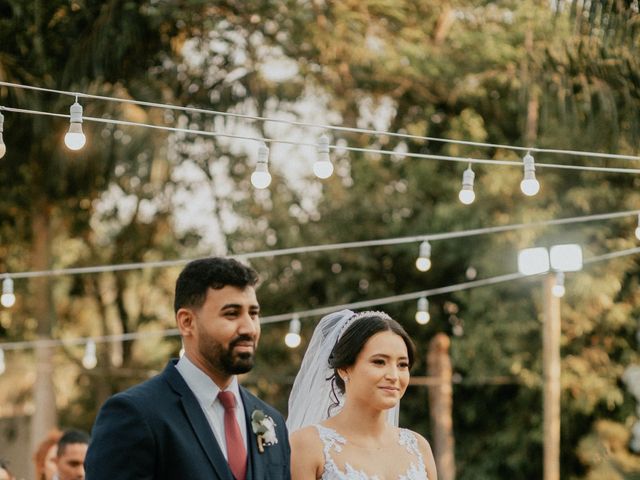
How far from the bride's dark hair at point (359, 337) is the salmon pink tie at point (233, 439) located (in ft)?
4.23

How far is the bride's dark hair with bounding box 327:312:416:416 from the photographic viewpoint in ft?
14.9

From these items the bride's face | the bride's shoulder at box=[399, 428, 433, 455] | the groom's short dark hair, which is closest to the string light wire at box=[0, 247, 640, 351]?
the bride's shoulder at box=[399, 428, 433, 455]

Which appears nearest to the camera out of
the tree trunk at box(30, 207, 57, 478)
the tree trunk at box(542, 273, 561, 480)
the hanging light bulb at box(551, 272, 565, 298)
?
the hanging light bulb at box(551, 272, 565, 298)

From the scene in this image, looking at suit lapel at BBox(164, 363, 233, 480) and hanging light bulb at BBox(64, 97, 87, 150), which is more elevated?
hanging light bulb at BBox(64, 97, 87, 150)

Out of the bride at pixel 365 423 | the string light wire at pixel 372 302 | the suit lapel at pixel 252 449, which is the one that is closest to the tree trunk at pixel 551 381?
the string light wire at pixel 372 302

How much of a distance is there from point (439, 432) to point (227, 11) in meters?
6.18

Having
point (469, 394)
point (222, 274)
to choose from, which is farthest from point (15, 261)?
point (222, 274)

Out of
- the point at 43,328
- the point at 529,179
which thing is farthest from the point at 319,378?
the point at 43,328

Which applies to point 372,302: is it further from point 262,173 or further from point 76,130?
point 76,130

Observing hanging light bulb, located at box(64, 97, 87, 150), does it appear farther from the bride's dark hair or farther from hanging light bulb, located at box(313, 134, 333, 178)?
the bride's dark hair

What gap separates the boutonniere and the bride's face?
1067 mm

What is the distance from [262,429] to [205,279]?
1.45 feet

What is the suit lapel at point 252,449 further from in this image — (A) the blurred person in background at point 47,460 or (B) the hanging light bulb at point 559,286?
(B) the hanging light bulb at point 559,286

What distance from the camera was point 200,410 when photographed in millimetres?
3211
